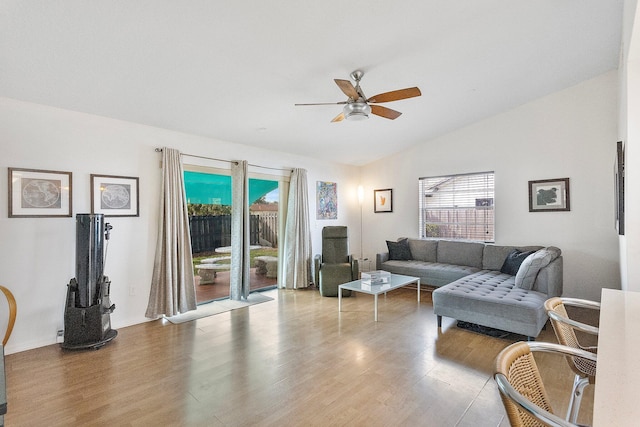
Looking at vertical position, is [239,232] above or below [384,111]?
below

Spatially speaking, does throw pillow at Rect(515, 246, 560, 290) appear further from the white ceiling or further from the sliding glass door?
the sliding glass door

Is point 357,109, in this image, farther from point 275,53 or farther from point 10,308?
point 10,308

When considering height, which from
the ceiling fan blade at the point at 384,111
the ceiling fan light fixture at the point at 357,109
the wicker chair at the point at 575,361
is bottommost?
the wicker chair at the point at 575,361

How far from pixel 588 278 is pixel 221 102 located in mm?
5440

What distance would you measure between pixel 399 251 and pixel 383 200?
1287 mm

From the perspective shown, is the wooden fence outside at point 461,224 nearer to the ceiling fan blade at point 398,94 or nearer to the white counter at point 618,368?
the ceiling fan blade at point 398,94

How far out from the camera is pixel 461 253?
220 inches

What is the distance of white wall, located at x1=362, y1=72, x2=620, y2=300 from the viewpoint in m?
4.45

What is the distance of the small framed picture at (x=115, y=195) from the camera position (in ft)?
12.0

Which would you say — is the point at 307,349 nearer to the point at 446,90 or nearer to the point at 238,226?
the point at 238,226

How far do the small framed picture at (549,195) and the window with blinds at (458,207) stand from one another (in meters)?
0.63

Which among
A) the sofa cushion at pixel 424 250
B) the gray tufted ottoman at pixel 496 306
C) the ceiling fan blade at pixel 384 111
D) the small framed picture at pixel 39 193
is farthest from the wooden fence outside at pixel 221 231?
the gray tufted ottoman at pixel 496 306

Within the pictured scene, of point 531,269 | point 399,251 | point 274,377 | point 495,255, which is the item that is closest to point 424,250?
point 399,251

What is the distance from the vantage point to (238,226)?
4898mm
